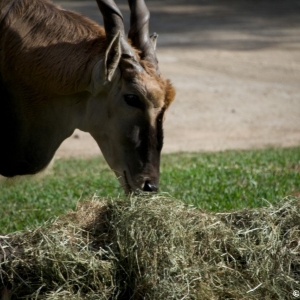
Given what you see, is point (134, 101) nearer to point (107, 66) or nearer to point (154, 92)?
point (154, 92)

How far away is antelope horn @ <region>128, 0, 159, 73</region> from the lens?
19.7ft

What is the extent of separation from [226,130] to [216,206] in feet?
17.8

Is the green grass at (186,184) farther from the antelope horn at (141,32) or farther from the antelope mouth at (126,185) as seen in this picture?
the antelope horn at (141,32)

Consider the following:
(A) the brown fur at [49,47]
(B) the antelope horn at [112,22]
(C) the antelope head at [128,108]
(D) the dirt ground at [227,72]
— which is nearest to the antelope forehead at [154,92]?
(C) the antelope head at [128,108]

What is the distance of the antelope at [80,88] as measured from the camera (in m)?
5.70

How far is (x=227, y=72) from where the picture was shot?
15484 mm

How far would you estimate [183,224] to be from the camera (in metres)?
5.16

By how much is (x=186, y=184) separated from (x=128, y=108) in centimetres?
278

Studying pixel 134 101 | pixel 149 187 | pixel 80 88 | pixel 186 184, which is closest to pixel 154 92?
pixel 134 101

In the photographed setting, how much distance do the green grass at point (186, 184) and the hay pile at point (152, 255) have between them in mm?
1553

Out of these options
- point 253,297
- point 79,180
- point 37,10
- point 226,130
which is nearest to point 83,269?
point 253,297

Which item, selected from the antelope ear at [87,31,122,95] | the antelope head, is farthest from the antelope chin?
the antelope ear at [87,31,122,95]

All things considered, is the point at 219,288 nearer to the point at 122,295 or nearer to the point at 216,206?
the point at 122,295

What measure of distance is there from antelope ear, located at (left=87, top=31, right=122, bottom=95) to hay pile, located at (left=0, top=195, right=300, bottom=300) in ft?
3.02
